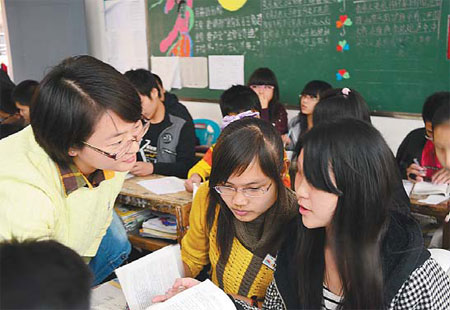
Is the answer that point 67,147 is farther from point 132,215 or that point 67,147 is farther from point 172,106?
point 172,106

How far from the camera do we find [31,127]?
3.97 feet

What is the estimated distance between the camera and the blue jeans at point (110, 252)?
1.68 meters

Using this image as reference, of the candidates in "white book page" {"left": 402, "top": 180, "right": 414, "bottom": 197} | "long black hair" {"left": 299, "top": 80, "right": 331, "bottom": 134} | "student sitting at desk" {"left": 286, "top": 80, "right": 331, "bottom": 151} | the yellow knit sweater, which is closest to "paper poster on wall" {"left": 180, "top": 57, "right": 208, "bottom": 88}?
"student sitting at desk" {"left": 286, "top": 80, "right": 331, "bottom": 151}

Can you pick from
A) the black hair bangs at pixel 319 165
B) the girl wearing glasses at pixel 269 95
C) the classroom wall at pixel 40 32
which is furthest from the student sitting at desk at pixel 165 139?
the classroom wall at pixel 40 32

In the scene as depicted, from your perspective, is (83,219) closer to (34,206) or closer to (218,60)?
(34,206)

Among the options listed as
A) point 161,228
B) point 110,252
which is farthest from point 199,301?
point 161,228

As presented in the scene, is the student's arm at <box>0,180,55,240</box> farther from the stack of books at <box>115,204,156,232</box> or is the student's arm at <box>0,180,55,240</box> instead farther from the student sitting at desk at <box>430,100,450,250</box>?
the student sitting at desk at <box>430,100,450,250</box>

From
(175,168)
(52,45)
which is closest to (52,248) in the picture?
(175,168)

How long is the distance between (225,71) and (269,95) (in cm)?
79

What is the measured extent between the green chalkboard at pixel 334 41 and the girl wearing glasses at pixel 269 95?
247 millimetres

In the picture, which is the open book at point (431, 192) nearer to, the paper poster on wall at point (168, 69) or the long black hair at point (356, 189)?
the long black hair at point (356, 189)

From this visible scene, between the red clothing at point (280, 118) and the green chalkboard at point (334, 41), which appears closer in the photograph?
the green chalkboard at point (334, 41)

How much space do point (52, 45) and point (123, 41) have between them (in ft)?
2.56

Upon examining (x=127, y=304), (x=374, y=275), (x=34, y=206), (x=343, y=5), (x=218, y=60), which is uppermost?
(x=343, y=5)
